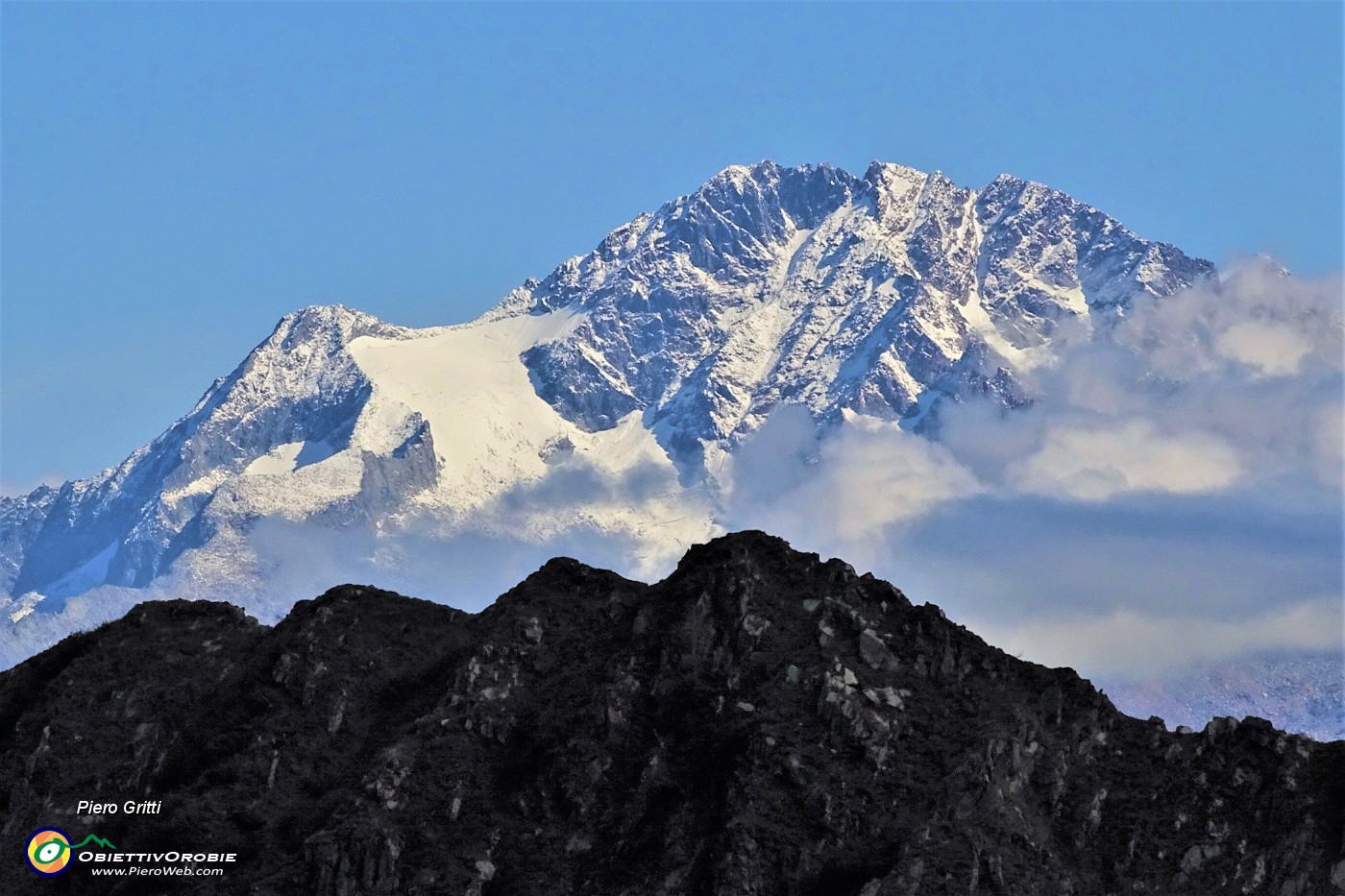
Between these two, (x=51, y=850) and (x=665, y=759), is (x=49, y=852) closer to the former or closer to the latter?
(x=51, y=850)

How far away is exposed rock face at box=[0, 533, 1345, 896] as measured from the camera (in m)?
160

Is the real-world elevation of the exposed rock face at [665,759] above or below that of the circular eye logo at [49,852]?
above

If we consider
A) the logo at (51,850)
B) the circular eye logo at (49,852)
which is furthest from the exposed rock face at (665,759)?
the circular eye logo at (49,852)

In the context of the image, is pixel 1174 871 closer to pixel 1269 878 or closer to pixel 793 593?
pixel 1269 878

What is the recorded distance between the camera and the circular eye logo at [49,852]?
544ft

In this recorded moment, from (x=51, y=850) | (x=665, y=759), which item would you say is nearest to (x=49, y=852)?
(x=51, y=850)

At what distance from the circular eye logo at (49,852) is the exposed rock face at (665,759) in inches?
45.0

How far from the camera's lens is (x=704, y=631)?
6924 inches

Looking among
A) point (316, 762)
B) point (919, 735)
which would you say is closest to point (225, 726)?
point (316, 762)

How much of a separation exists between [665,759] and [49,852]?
1630 inches

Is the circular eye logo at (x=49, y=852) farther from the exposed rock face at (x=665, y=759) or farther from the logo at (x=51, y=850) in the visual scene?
the exposed rock face at (x=665, y=759)

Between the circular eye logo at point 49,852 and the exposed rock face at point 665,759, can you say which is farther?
the circular eye logo at point 49,852

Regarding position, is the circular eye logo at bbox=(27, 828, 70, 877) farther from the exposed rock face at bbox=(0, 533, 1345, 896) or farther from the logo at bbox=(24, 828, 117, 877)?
the exposed rock face at bbox=(0, 533, 1345, 896)

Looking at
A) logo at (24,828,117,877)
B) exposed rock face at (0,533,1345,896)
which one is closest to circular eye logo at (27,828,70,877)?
logo at (24,828,117,877)
